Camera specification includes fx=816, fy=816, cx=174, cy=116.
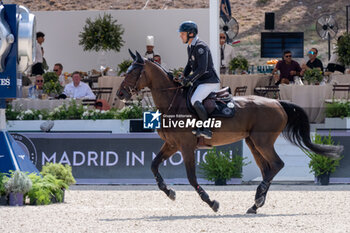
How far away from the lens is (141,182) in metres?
14.6

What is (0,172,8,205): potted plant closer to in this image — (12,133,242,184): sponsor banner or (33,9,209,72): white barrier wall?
(12,133,242,184): sponsor banner

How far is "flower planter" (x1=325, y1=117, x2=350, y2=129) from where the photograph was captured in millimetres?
14719

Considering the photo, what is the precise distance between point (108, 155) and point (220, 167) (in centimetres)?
203

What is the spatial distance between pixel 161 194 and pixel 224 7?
14.3 metres

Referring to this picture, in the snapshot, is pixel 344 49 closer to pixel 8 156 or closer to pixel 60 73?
pixel 60 73

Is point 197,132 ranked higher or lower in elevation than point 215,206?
higher

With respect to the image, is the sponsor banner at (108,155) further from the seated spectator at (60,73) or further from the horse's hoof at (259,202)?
the seated spectator at (60,73)

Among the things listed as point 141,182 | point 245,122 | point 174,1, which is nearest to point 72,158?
point 141,182

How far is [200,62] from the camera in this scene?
1083 cm

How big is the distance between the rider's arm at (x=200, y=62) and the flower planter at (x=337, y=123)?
4.74 metres

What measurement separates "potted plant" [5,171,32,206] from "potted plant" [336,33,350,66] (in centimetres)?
1053

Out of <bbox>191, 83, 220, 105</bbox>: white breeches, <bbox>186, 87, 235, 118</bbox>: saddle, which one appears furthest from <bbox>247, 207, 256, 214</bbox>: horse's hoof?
<bbox>191, 83, 220, 105</bbox>: white breeches

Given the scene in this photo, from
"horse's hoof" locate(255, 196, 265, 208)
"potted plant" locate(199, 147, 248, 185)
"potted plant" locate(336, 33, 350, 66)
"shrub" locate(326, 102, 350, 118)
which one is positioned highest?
"potted plant" locate(336, 33, 350, 66)

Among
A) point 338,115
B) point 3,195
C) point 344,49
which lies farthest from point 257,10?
point 3,195
